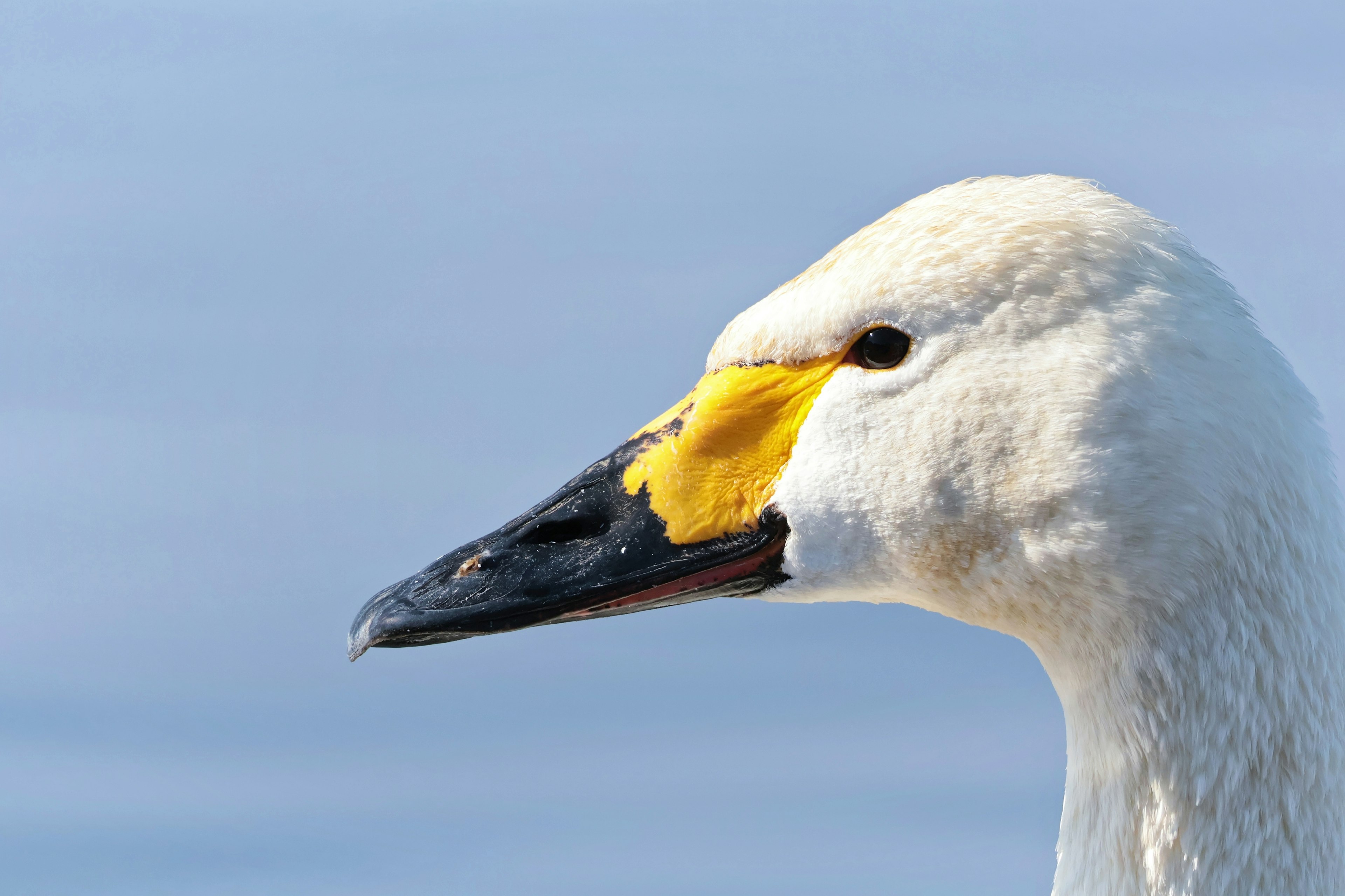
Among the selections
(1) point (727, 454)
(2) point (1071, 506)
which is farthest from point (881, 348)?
(2) point (1071, 506)

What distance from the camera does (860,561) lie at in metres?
3.68

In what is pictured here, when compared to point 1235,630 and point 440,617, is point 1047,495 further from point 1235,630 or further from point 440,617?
point 440,617

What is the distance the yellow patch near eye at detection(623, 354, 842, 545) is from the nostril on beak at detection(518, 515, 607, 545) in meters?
0.17

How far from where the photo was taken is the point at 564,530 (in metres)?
3.91

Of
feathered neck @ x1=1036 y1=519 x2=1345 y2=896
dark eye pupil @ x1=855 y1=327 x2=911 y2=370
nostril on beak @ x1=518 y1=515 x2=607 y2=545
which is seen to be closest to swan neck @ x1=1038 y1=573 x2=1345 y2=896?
feathered neck @ x1=1036 y1=519 x2=1345 y2=896

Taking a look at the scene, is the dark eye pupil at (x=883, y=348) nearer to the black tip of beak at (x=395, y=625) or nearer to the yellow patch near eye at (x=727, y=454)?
the yellow patch near eye at (x=727, y=454)

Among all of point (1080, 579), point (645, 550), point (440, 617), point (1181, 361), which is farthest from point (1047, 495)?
point (440, 617)

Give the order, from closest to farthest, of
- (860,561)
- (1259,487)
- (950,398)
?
(1259,487) < (950,398) < (860,561)

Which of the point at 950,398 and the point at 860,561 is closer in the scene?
the point at 950,398

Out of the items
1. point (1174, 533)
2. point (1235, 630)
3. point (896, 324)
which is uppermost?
point (896, 324)

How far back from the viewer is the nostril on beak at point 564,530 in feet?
12.7

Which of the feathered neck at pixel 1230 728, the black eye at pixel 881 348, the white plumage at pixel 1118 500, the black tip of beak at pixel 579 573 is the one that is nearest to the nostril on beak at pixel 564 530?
the black tip of beak at pixel 579 573

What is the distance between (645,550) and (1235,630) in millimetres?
1476

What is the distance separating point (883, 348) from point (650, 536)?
0.80m
